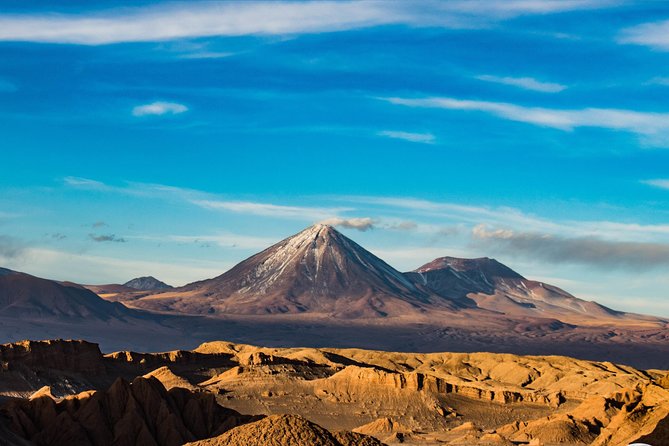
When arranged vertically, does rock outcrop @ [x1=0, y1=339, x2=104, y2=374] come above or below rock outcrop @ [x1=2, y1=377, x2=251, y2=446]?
above

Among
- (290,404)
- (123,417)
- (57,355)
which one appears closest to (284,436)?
(123,417)

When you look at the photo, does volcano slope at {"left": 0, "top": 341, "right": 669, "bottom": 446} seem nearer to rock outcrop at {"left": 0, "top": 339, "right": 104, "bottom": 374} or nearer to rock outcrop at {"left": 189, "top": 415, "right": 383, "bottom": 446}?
rock outcrop at {"left": 189, "top": 415, "right": 383, "bottom": 446}

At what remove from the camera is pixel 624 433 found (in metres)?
94.6

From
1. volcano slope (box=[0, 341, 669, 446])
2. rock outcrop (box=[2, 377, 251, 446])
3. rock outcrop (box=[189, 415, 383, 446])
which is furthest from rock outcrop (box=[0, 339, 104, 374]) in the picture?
rock outcrop (box=[189, 415, 383, 446])

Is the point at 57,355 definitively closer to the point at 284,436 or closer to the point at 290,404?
the point at 290,404

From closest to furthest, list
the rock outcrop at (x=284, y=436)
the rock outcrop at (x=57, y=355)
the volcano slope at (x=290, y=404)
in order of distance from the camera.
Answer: the rock outcrop at (x=284, y=436), the volcano slope at (x=290, y=404), the rock outcrop at (x=57, y=355)

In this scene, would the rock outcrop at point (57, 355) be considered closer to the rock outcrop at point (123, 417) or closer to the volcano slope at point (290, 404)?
the volcano slope at point (290, 404)

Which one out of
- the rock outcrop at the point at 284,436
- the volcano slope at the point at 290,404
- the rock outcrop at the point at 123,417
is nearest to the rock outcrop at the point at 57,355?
the volcano slope at the point at 290,404

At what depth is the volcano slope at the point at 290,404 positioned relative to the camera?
3740 inches

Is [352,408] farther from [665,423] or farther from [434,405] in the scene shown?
[665,423]

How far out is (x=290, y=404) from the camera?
493 ft

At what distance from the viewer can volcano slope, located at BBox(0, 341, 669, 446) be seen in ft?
312

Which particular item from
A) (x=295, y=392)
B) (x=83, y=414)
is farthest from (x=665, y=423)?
(x=295, y=392)

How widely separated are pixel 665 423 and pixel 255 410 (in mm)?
69319
